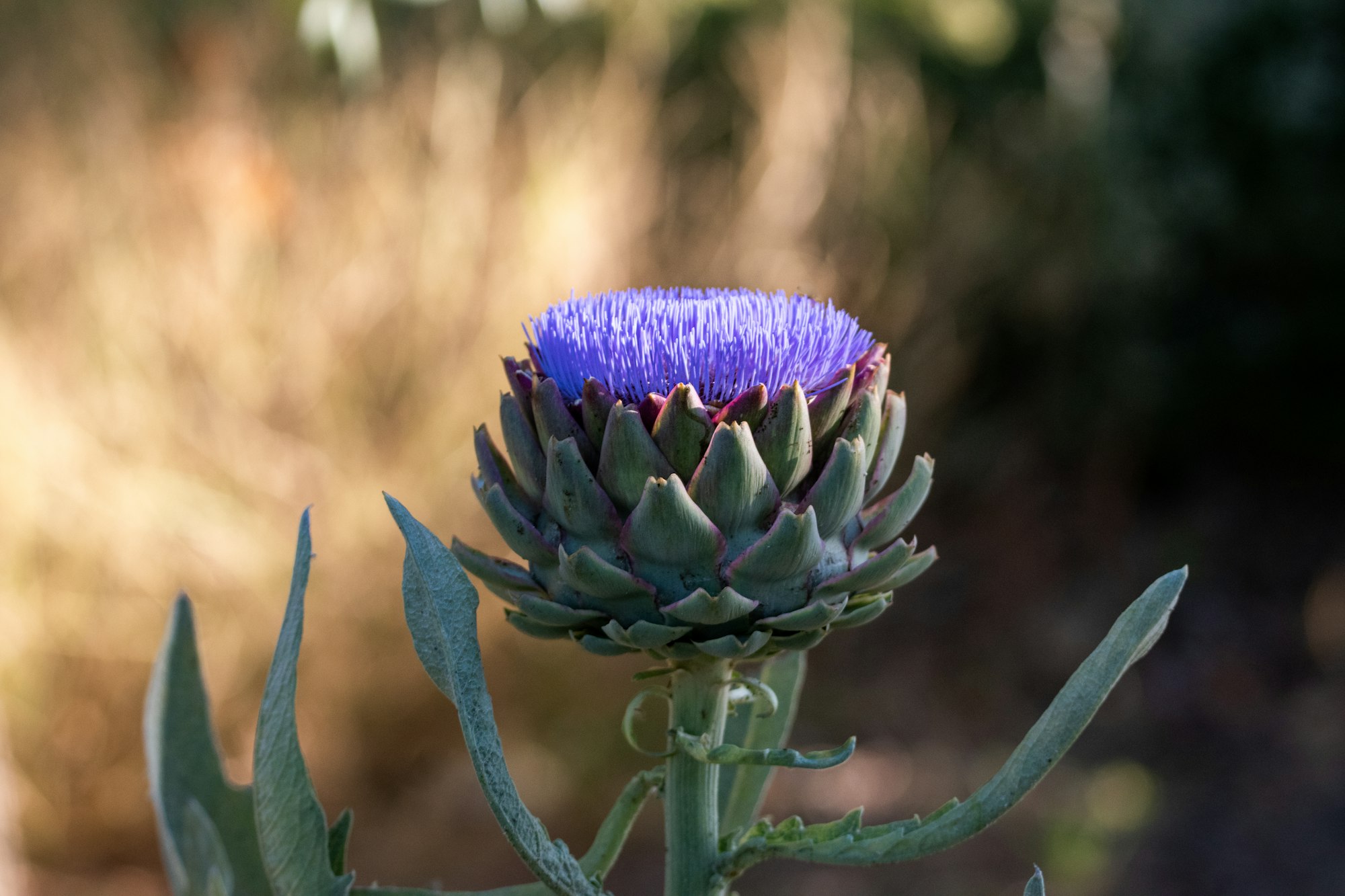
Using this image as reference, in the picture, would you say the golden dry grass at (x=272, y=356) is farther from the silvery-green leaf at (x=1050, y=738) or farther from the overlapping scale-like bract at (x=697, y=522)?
the silvery-green leaf at (x=1050, y=738)

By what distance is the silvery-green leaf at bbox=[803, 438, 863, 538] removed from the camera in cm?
63

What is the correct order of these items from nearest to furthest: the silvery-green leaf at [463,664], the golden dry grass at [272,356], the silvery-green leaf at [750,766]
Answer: the silvery-green leaf at [463,664] → the silvery-green leaf at [750,766] → the golden dry grass at [272,356]

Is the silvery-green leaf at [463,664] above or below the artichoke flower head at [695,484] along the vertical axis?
below

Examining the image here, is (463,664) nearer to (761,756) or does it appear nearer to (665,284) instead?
(761,756)

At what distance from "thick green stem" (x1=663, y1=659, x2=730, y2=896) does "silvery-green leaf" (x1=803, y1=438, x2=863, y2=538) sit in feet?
0.35

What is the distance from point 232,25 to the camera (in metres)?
3.00

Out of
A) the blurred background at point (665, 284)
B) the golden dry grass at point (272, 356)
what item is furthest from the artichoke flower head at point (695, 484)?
the golden dry grass at point (272, 356)

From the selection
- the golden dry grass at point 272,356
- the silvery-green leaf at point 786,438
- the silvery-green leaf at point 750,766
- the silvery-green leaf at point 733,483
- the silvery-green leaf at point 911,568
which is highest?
the golden dry grass at point 272,356

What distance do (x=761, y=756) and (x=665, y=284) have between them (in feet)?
7.96

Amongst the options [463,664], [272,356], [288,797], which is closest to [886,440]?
[463,664]

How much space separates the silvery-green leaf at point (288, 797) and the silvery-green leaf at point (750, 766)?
0.26 meters

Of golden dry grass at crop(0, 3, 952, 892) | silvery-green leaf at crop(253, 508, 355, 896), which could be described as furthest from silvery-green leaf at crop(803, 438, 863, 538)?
golden dry grass at crop(0, 3, 952, 892)

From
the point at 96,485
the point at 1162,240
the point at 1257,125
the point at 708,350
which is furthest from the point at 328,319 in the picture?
the point at 1257,125

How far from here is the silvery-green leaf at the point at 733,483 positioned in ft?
2.00
